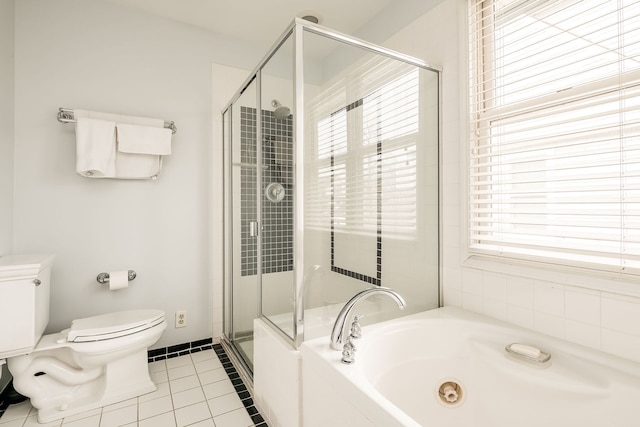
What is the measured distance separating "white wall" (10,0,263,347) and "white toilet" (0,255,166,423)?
0.29 m

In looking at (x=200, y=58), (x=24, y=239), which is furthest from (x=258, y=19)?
(x=24, y=239)

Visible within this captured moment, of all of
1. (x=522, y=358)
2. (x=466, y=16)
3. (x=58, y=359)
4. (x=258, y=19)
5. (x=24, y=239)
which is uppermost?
(x=258, y=19)

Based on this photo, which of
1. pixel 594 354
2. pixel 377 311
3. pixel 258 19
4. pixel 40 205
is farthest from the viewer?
pixel 258 19

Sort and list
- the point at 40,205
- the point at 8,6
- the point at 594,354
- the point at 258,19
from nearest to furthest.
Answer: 1. the point at 594,354
2. the point at 8,6
3. the point at 40,205
4. the point at 258,19

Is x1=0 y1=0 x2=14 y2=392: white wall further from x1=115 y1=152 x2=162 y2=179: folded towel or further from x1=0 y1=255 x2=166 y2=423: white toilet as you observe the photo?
x1=115 y1=152 x2=162 y2=179: folded towel

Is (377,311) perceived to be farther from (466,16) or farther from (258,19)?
(258,19)

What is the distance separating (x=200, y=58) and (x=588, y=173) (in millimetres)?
2581

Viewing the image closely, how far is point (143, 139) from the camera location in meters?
2.13

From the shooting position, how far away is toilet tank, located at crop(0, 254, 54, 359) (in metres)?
1.53

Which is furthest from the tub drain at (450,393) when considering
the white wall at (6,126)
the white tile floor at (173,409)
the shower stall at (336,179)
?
the white wall at (6,126)

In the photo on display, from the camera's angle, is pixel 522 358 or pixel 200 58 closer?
pixel 522 358

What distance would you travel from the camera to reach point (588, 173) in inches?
47.8

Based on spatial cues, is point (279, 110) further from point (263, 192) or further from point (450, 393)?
point (450, 393)

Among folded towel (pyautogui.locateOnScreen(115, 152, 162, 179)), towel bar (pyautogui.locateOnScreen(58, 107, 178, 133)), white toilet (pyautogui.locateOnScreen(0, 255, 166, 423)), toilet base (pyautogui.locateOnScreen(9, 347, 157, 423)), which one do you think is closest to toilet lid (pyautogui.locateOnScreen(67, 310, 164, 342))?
white toilet (pyautogui.locateOnScreen(0, 255, 166, 423))
